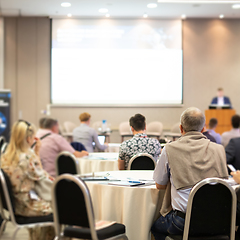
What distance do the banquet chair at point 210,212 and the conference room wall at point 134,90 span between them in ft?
27.0

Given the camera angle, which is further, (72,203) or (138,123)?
(138,123)

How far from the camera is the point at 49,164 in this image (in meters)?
2.96

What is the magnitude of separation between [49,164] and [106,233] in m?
0.93

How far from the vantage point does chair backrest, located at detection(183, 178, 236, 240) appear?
2199mm

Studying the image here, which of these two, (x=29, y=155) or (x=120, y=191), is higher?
(x=29, y=155)

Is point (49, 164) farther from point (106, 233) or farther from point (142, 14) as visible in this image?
point (142, 14)

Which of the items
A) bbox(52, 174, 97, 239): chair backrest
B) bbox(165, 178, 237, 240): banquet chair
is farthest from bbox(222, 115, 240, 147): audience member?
bbox(52, 174, 97, 239): chair backrest

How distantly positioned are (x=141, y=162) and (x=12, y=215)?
4.93ft

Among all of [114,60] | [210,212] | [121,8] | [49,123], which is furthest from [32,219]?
[114,60]

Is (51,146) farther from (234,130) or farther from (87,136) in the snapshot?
(234,130)

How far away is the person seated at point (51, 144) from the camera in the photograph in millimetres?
3100

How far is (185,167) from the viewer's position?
7.60ft

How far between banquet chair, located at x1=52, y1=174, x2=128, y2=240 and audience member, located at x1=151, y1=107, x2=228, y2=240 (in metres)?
0.47

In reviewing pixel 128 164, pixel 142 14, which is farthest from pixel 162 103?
pixel 128 164
